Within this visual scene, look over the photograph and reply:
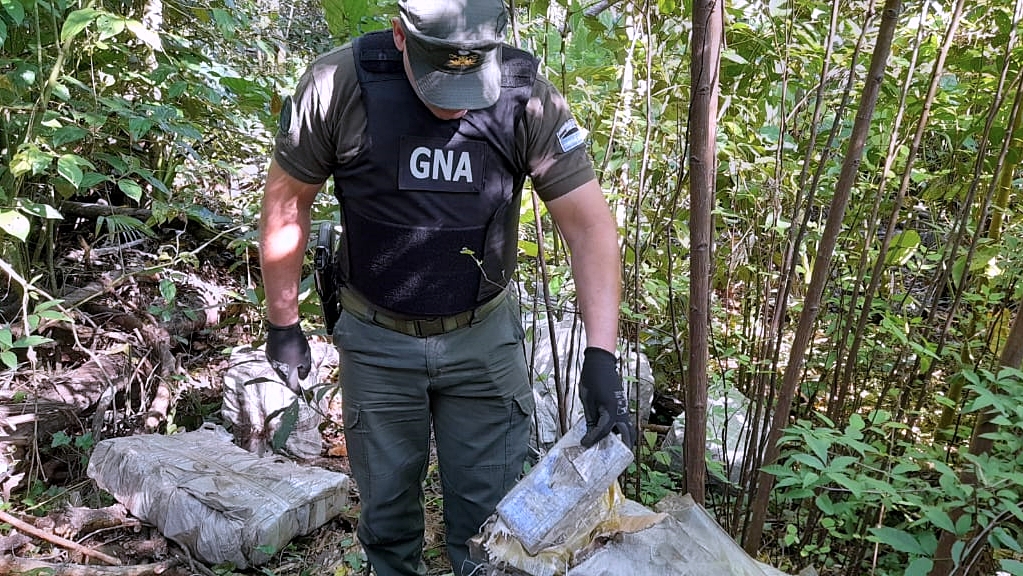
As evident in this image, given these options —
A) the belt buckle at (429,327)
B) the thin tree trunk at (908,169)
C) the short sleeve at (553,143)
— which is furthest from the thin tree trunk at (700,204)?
the belt buckle at (429,327)

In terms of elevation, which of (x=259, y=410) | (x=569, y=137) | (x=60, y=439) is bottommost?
(x=60, y=439)

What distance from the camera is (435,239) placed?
1.83 meters

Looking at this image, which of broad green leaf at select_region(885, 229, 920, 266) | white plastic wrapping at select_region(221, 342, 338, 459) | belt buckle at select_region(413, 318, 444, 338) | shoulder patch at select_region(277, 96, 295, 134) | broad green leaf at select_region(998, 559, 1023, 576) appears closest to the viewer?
broad green leaf at select_region(998, 559, 1023, 576)

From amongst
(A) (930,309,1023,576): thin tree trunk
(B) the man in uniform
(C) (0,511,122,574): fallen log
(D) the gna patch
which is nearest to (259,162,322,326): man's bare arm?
(B) the man in uniform

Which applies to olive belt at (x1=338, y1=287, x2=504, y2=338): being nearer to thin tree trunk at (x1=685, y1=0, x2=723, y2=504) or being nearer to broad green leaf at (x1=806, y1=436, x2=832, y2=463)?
thin tree trunk at (x1=685, y1=0, x2=723, y2=504)

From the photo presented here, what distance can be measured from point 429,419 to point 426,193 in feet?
2.28

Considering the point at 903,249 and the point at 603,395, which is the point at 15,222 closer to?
the point at 603,395

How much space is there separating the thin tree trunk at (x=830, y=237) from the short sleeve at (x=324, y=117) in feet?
3.71

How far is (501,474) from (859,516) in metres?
1.02

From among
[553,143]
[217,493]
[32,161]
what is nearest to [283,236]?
[553,143]

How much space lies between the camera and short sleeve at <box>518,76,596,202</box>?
1.77 metres

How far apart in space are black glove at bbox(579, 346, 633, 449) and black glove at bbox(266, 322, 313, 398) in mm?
852

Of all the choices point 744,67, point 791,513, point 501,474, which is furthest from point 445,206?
point 791,513

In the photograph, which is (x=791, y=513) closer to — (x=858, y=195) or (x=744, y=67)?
(x=858, y=195)
